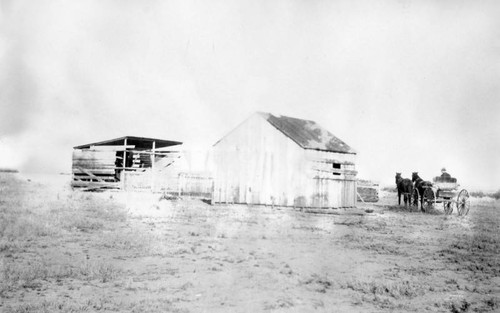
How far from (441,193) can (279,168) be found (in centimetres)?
922

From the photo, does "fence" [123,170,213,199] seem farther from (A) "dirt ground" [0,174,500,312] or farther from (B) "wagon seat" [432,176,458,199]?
(B) "wagon seat" [432,176,458,199]

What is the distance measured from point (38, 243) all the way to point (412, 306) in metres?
9.87

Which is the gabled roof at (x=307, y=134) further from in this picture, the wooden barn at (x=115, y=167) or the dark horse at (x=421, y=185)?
the wooden barn at (x=115, y=167)

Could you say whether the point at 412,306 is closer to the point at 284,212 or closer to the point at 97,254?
the point at 97,254

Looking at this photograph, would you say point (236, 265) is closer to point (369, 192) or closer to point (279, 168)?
point (279, 168)

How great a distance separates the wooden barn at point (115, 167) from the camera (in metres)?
32.7

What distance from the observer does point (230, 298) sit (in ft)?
24.5

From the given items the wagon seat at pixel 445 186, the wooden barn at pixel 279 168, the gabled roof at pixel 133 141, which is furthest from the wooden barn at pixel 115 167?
the wagon seat at pixel 445 186

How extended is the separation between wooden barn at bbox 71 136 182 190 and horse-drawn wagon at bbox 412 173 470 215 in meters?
17.3

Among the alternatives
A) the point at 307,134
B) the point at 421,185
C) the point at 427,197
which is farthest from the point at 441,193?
the point at 307,134

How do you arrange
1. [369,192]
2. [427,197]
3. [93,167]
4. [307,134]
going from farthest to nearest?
[369,192] < [93,167] < [307,134] < [427,197]

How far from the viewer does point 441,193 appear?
926 inches

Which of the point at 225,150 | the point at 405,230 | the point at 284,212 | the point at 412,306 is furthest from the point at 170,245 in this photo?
the point at 225,150

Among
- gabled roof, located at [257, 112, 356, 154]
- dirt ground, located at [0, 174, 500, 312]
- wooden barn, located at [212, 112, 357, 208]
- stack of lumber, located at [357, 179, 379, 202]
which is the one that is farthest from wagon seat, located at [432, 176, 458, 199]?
stack of lumber, located at [357, 179, 379, 202]
